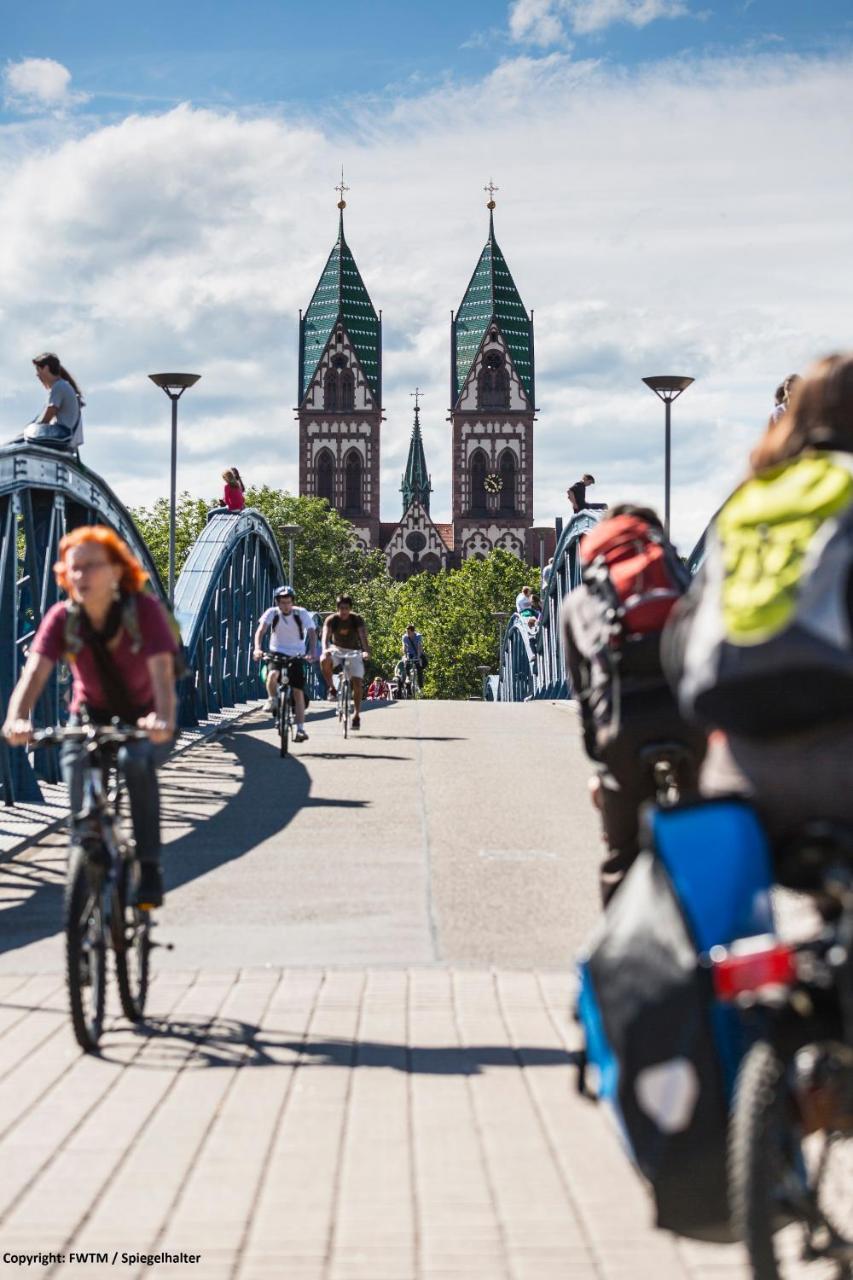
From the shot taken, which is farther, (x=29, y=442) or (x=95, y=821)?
(x=29, y=442)

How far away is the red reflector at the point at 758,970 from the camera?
9.93 feet

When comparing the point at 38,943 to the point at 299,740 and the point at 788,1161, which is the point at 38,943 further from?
the point at 299,740

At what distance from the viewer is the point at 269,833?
36.9 feet

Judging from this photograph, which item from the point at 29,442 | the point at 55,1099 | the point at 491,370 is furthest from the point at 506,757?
the point at 491,370

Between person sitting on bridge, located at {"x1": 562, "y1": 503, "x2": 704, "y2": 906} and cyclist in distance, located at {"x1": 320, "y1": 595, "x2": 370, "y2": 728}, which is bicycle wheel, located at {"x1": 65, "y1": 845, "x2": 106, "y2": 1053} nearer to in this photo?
person sitting on bridge, located at {"x1": 562, "y1": 503, "x2": 704, "y2": 906}

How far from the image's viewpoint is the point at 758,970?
303 cm

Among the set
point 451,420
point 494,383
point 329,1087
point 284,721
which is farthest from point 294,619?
point 494,383

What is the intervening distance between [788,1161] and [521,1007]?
3.29m

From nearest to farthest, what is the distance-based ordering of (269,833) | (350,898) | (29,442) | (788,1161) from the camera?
1. (788,1161)
2. (350,898)
3. (269,833)
4. (29,442)

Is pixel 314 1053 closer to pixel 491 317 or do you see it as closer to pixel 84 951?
pixel 84 951

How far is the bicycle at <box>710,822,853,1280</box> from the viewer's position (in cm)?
296

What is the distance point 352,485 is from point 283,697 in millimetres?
120261

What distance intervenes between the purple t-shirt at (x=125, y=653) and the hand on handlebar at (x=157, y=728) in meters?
0.18

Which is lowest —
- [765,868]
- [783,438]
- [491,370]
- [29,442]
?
[765,868]
